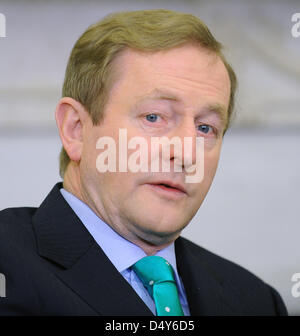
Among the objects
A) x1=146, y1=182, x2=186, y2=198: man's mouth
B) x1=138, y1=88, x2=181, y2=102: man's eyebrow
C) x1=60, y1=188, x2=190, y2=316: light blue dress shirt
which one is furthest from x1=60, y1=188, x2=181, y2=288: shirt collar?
x1=138, y1=88, x2=181, y2=102: man's eyebrow

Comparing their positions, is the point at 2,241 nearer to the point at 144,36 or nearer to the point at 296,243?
the point at 144,36

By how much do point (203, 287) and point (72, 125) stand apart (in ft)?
1.26

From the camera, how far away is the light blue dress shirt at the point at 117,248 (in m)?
1.06

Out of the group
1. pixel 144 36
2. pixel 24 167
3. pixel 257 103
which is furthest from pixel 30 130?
pixel 257 103

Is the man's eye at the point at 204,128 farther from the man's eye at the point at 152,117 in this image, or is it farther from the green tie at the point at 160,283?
the green tie at the point at 160,283

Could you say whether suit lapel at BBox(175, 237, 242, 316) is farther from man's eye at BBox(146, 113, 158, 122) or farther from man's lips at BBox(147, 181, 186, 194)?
man's eye at BBox(146, 113, 158, 122)

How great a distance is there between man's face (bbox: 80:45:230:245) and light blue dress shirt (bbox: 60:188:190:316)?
20 mm

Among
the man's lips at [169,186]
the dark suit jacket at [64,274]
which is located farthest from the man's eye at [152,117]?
the dark suit jacket at [64,274]

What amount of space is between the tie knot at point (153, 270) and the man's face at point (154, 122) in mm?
40

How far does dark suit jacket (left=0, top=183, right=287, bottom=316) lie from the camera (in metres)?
0.96
